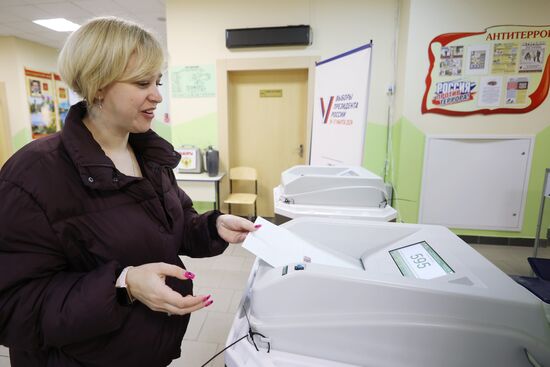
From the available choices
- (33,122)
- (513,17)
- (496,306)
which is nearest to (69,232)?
(496,306)

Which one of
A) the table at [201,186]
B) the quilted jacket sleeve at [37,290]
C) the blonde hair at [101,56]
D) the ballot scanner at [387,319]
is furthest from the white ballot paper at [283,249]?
the table at [201,186]

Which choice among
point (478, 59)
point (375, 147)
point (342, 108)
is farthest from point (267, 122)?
point (478, 59)

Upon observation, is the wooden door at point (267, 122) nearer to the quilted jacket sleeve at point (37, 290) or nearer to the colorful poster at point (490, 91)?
the colorful poster at point (490, 91)

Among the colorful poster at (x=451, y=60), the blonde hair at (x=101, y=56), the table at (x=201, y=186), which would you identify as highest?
the colorful poster at (x=451, y=60)

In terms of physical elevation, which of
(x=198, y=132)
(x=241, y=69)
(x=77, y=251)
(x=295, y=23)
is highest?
(x=295, y=23)

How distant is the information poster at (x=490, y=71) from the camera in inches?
116

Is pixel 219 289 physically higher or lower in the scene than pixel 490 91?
lower

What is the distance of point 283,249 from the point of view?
95 cm

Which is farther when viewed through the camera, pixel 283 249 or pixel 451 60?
pixel 451 60

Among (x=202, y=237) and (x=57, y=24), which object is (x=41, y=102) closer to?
(x=57, y=24)

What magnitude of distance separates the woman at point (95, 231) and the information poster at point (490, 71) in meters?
3.12

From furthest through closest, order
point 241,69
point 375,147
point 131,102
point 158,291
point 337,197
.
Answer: point 241,69 < point 375,147 < point 337,197 < point 131,102 < point 158,291

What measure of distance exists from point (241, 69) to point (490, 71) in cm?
264

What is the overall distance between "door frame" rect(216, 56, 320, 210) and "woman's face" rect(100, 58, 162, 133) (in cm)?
293
